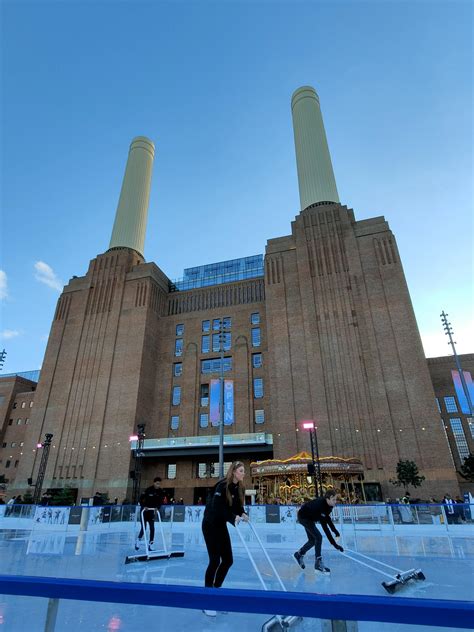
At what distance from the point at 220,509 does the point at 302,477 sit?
98.9 ft

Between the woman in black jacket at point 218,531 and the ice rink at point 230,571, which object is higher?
the woman in black jacket at point 218,531

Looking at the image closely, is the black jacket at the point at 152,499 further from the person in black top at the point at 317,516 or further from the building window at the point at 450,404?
the building window at the point at 450,404

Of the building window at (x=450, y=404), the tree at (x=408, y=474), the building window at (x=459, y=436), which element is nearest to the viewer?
the tree at (x=408, y=474)

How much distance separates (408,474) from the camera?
3172cm

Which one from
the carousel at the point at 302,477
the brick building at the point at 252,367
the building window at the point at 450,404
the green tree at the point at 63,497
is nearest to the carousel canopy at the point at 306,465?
the carousel at the point at 302,477

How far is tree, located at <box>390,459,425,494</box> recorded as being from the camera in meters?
31.7

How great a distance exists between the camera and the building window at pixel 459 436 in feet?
148

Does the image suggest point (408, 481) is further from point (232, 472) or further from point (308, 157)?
point (308, 157)

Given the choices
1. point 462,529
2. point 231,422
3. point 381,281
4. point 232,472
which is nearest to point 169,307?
point 231,422

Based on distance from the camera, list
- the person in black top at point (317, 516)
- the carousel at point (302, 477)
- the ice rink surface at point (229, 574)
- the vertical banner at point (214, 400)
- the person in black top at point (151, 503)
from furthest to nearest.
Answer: the vertical banner at point (214, 400)
the carousel at point (302, 477)
the person in black top at point (151, 503)
the person in black top at point (317, 516)
the ice rink surface at point (229, 574)

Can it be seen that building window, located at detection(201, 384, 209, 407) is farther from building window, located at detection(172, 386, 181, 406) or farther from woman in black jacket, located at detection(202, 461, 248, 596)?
woman in black jacket, located at detection(202, 461, 248, 596)

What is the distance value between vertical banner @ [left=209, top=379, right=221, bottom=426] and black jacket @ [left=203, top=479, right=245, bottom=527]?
37.3 meters

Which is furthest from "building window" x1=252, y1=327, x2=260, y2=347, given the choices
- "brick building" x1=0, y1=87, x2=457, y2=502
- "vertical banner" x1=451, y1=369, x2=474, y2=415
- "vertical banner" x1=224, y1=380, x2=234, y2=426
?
"vertical banner" x1=451, y1=369, x2=474, y2=415

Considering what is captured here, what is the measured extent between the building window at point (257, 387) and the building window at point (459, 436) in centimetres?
2259
